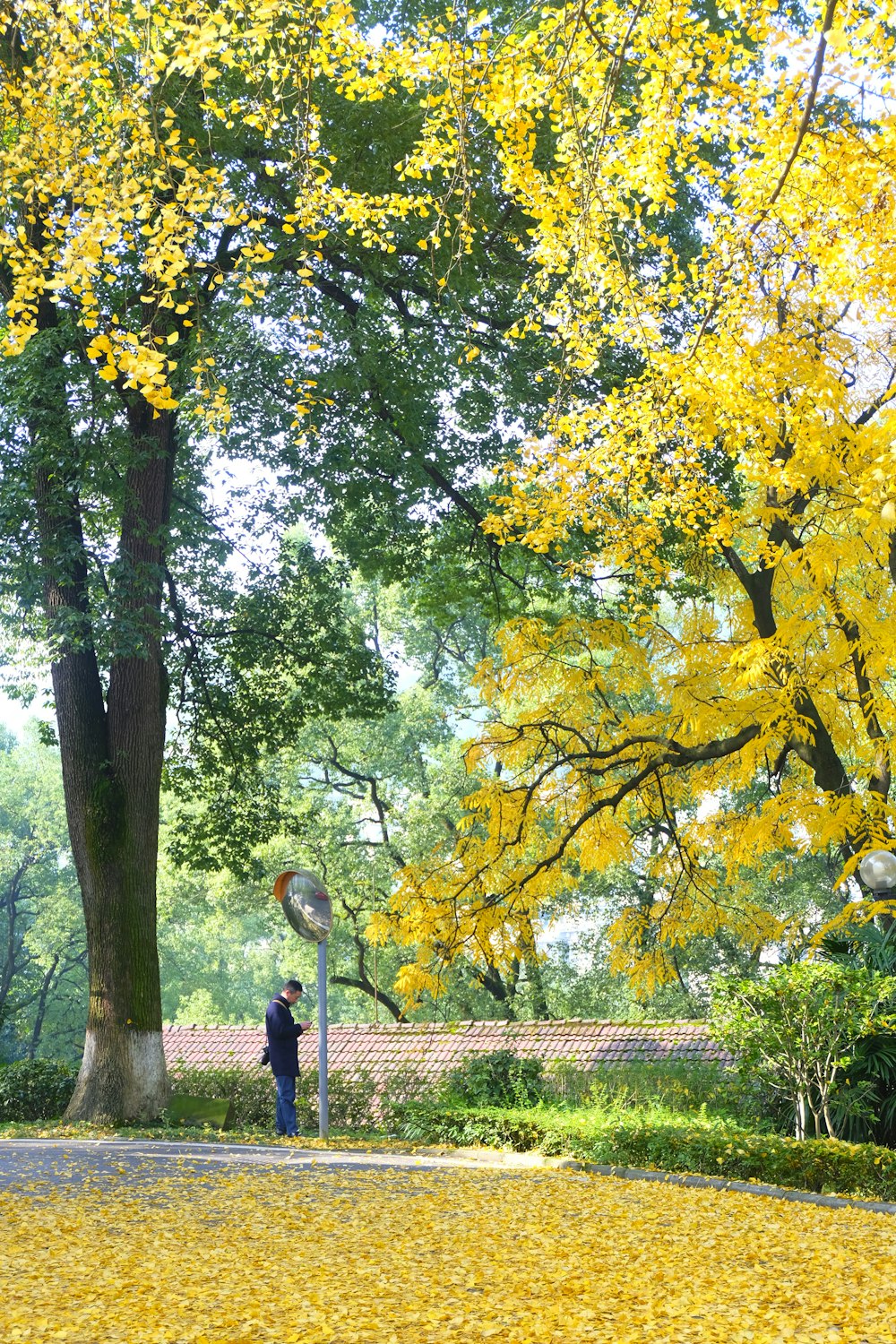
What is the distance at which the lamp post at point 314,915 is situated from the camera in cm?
1149

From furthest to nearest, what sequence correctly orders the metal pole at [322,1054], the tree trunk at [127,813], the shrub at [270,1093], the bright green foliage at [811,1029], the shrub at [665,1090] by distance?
the shrub at [270,1093] < the tree trunk at [127,813] < the metal pole at [322,1054] < the shrub at [665,1090] < the bright green foliage at [811,1029]

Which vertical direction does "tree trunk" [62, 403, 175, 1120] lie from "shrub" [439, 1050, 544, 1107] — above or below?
above

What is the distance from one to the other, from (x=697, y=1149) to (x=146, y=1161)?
4.06 meters

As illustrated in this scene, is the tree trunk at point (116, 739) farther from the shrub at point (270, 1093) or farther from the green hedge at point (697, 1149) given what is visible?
the green hedge at point (697, 1149)

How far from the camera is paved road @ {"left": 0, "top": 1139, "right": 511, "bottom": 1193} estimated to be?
8531 mm

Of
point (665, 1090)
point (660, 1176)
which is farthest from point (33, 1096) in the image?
point (660, 1176)

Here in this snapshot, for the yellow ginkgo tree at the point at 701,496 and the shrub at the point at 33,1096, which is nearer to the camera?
the yellow ginkgo tree at the point at 701,496

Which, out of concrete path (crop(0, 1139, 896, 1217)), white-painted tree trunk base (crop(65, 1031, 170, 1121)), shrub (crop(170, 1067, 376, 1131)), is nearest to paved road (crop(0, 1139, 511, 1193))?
concrete path (crop(0, 1139, 896, 1217))

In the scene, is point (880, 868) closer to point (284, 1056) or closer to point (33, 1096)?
point (284, 1056)

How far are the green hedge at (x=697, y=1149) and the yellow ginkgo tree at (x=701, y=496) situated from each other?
72.2 inches

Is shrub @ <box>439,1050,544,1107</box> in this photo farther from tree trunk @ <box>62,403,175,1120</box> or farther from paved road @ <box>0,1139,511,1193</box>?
tree trunk @ <box>62,403,175,1120</box>

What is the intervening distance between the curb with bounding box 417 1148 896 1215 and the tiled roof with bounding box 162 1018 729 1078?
224 centimetres

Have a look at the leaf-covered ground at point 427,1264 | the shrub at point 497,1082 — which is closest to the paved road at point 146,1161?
the leaf-covered ground at point 427,1264

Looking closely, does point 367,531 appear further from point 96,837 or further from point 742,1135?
point 742,1135
